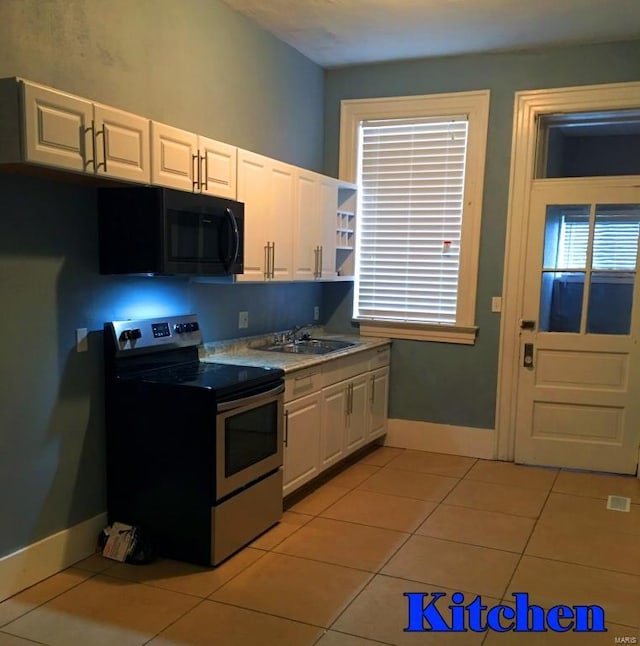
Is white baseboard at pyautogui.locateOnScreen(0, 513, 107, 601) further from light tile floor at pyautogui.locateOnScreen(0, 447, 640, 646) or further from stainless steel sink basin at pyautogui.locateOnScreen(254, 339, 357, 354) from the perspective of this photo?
stainless steel sink basin at pyautogui.locateOnScreen(254, 339, 357, 354)

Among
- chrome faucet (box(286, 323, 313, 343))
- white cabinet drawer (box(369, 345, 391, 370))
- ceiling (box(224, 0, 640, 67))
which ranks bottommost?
white cabinet drawer (box(369, 345, 391, 370))

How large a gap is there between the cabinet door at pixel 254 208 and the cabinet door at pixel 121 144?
770 mm

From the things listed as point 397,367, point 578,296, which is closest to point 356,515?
point 397,367

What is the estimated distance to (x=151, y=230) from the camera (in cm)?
284

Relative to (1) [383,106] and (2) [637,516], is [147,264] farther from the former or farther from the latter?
(2) [637,516]

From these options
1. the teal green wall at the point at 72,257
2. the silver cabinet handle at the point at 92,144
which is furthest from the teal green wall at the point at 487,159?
the silver cabinet handle at the point at 92,144

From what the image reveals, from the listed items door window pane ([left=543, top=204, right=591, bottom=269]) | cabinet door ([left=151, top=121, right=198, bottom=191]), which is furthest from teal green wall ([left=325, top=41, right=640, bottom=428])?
cabinet door ([left=151, top=121, right=198, bottom=191])

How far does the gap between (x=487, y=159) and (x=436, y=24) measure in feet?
3.44

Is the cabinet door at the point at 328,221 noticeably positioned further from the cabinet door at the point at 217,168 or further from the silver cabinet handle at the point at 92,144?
the silver cabinet handle at the point at 92,144

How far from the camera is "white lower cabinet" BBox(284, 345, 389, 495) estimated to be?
11.8ft

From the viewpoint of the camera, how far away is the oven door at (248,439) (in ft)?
9.50

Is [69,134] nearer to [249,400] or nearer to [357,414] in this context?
[249,400]

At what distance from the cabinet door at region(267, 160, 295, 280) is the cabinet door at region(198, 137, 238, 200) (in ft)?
1.36

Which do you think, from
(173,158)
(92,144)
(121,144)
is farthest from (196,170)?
(92,144)
